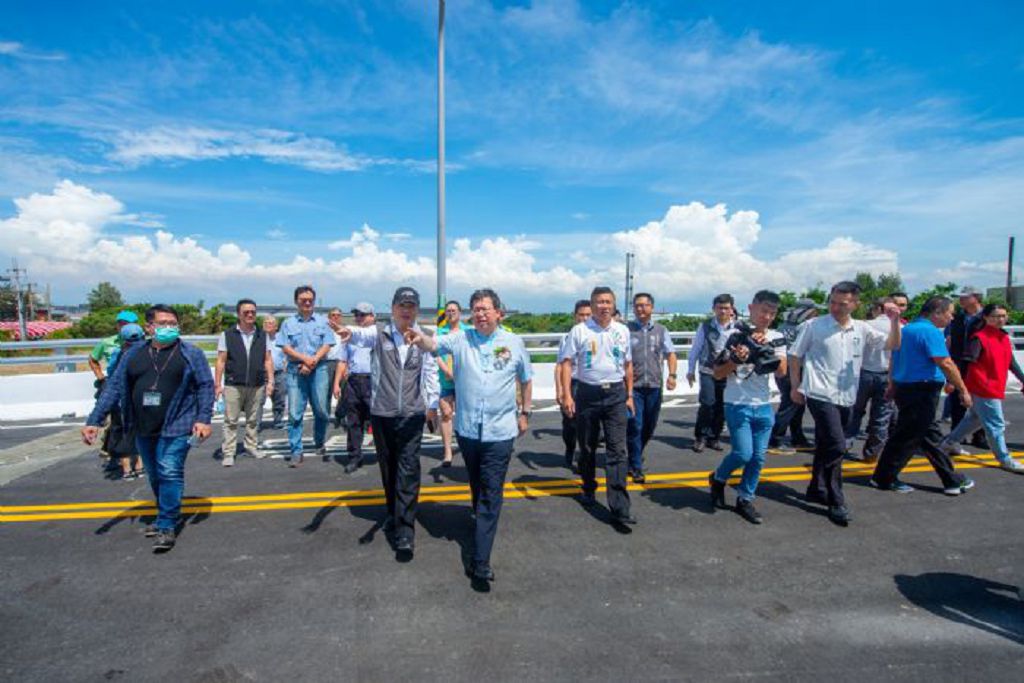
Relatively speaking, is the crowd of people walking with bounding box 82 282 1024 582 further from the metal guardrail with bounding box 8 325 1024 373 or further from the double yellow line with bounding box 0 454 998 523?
the metal guardrail with bounding box 8 325 1024 373

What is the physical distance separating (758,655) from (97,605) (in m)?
3.98

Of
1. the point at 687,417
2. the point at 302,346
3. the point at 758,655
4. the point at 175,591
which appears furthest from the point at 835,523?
the point at 302,346

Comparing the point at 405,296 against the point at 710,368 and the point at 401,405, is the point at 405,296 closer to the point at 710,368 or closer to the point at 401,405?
the point at 401,405

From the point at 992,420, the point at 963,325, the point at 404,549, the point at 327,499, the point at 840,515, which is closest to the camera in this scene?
the point at 404,549

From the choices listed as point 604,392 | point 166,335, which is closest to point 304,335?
point 166,335

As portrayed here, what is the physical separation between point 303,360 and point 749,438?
16.4ft

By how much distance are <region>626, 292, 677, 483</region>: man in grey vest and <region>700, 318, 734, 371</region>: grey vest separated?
2.37 feet

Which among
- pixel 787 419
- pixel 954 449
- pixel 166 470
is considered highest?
pixel 166 470

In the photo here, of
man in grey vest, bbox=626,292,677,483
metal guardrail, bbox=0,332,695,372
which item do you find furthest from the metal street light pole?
man in grey vest, bbox=626,292,677,483

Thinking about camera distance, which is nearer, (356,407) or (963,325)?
(356,407)

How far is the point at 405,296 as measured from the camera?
413 centimetres

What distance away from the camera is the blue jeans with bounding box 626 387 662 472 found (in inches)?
219

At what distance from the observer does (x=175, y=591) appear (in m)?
3.44

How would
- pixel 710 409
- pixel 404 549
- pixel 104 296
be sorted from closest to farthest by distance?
pixel 404 549 < pixel 710 409 < pixel 104 296
